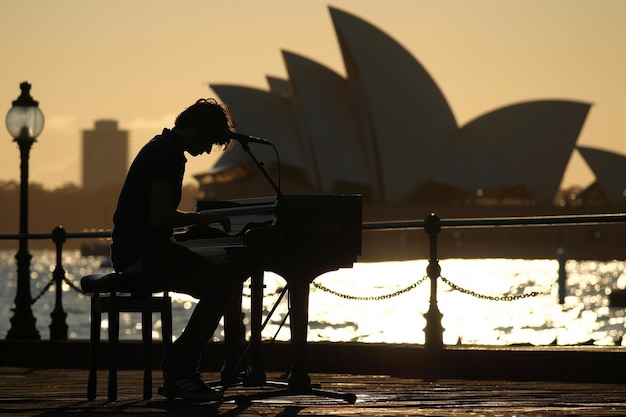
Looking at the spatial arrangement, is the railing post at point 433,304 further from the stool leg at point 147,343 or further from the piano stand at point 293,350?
the stool leg at point 147,343

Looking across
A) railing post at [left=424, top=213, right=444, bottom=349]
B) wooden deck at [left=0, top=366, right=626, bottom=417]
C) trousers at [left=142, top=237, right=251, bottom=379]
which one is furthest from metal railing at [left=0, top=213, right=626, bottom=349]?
trousers at [left=142, top=237, right=251, bottom=379]

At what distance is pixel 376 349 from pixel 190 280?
7.88 ft

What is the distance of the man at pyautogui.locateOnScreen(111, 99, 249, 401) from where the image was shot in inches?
213

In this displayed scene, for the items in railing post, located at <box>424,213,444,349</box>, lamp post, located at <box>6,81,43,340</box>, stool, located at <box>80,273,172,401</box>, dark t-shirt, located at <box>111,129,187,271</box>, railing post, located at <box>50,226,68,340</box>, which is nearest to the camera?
dark t-shirt, located at <box>111,129,187,271</box>

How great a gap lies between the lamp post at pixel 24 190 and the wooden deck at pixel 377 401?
3.31m

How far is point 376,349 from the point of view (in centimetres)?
764

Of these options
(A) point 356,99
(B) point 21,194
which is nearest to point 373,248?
(A) point 356,99

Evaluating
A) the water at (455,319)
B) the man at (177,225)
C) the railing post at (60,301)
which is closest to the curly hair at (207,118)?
the man at (177,225)

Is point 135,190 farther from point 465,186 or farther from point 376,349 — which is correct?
point 465,186

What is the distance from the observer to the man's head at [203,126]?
544cm

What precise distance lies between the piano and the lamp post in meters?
4.65

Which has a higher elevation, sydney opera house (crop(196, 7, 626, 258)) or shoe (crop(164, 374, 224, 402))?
sydney opera house (crop(196, 7, 626, 258))

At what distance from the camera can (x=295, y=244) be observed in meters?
5.65

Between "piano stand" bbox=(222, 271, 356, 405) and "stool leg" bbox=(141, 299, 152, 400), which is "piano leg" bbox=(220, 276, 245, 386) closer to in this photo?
"piano stand" bbox=(222, 271, 356, 405)
